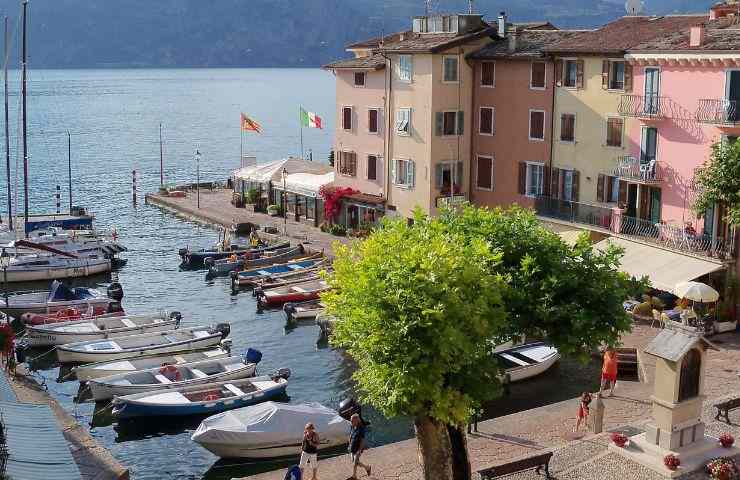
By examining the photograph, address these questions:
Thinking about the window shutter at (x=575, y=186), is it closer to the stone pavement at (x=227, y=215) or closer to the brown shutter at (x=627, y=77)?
the brown shutter at (x=627, y=77)

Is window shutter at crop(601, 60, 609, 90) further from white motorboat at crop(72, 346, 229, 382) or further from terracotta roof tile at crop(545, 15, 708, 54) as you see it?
white motorboat at crop(72, 346, 229, 382)

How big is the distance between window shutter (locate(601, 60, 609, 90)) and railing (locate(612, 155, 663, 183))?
4346mm

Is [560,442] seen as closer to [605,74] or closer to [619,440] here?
[619,440]

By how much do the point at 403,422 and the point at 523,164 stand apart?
27.4 meters

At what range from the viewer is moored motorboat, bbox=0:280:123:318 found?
174 feet

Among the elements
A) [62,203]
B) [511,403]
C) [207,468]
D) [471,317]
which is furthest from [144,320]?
[62,203]

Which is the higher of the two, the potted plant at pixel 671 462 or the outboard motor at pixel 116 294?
the potted plant at pixel 671 462

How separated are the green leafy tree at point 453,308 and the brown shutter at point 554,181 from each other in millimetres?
28427

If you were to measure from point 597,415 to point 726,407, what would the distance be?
14.3 feet

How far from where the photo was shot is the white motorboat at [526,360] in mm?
40875

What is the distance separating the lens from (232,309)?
5566 cm

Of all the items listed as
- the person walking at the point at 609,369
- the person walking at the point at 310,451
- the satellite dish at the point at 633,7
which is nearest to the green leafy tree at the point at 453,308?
the person walking at the point at 310,451

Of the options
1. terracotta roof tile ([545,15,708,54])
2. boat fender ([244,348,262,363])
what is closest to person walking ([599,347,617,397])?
boat fender ([244,348,262,363])

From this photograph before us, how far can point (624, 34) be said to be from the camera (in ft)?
180
